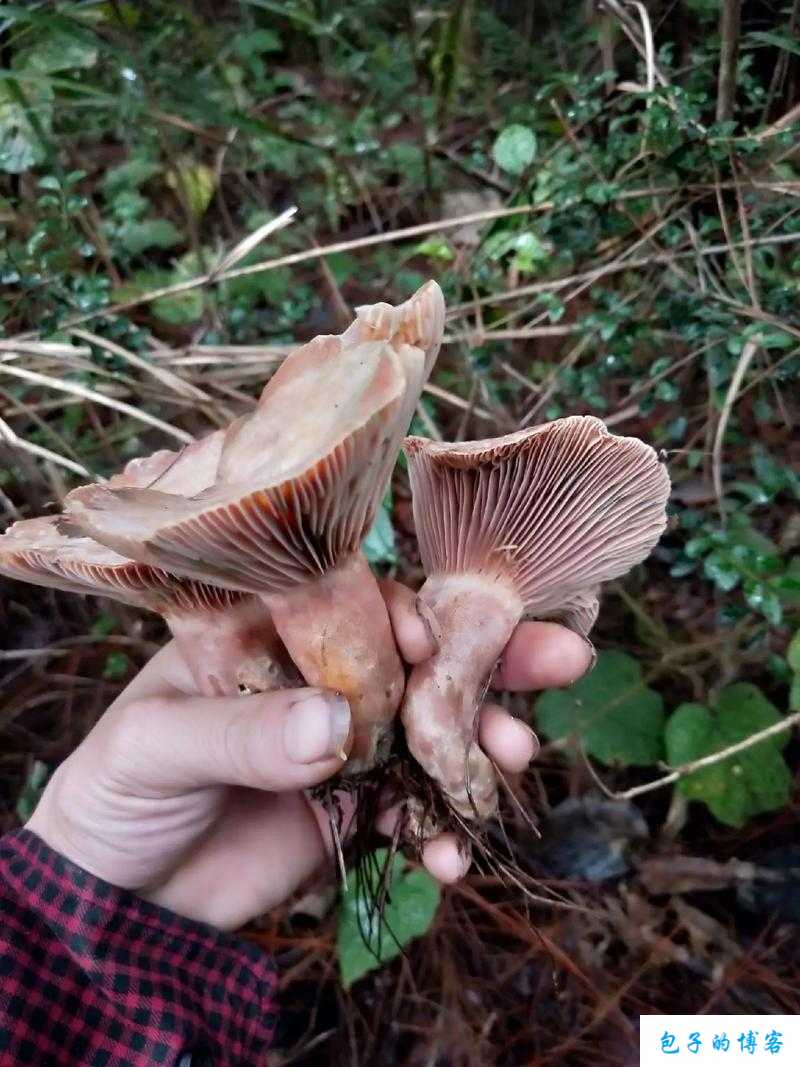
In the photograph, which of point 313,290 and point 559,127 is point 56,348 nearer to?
point 313,290

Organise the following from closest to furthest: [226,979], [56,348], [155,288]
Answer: [226,979] → [56,348] → [155,288]

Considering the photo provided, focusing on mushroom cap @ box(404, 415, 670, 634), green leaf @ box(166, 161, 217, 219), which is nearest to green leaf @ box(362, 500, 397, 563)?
mushroom cap @ box(404, 415, 670, 634)

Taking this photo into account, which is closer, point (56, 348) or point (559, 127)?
point (56, 348)

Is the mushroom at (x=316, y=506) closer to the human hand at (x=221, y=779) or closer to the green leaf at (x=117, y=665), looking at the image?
the human hand at (x=221, y=779)

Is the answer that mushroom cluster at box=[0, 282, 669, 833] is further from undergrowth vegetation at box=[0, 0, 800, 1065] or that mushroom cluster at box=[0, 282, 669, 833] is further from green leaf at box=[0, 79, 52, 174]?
green leaf at box=[0, 79, 52, 174]

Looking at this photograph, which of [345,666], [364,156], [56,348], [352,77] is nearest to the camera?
[345,666]

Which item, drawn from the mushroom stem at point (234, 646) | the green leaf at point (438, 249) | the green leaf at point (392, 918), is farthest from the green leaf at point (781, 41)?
the green leaf at point (392, 918)

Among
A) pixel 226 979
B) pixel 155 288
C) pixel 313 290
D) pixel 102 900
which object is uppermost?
pixel 155 288

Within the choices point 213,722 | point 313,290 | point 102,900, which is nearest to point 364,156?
point 313,290
